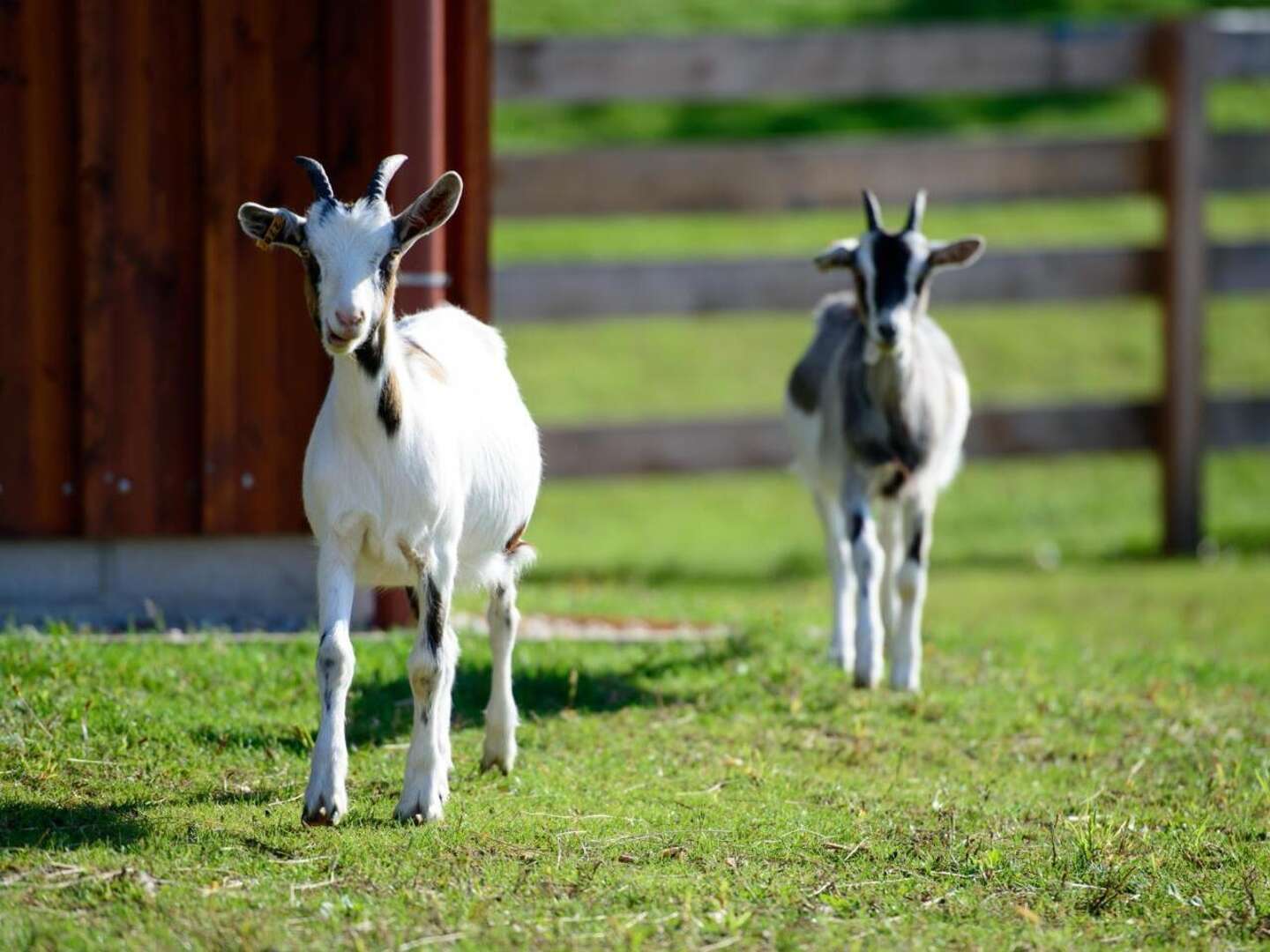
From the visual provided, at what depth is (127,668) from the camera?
25.4 feet

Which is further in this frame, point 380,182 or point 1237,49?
point 1237,49

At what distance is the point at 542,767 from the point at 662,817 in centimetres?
81

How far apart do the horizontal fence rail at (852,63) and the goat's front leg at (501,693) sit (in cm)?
698

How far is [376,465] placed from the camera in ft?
20.5

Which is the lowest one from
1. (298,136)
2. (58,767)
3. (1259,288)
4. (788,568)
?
(788,568)

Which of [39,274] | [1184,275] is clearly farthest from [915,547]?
[1184,275]

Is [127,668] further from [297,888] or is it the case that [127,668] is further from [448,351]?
[297,888]

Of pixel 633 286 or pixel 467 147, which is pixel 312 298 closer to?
pixel 467 147

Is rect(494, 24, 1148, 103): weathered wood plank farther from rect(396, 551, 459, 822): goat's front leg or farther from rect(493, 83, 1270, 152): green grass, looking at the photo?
rect(493, 83, 1270, 152): green grass

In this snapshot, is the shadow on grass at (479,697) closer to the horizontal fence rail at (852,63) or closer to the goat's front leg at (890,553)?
the goat's front leg at (890,553)

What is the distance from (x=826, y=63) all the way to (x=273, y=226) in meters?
8.65

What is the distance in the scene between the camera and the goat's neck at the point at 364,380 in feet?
20.3

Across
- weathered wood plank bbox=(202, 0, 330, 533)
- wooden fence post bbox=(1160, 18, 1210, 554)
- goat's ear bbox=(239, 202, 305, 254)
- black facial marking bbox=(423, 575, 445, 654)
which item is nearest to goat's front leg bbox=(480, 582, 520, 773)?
black facial marking bbox=(423, 575, 445, 654)

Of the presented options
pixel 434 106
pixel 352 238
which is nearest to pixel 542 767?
pixel 352 238
